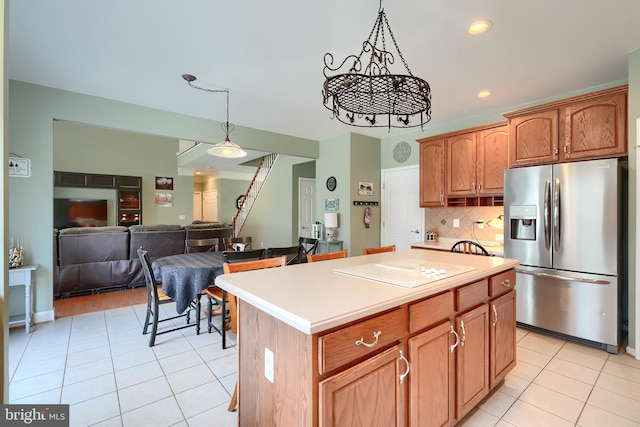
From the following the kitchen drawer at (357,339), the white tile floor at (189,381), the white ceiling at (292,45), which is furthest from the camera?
the white ceiling at (292,45)

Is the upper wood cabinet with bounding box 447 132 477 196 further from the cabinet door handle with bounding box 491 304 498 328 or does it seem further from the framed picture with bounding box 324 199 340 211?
the cabinet door handle with bounding box 491 304 498 328

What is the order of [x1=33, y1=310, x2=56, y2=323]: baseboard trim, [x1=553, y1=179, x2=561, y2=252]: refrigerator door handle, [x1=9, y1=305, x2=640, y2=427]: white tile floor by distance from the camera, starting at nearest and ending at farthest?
[x1=9, y1=305, x2=640, y2=427]: white tile floor
[x1=553, y1=179, x2=561, y2=252]: refrigerator door handle
[x1=33, y1=310, x2=56, y2=323]: baseboard trim

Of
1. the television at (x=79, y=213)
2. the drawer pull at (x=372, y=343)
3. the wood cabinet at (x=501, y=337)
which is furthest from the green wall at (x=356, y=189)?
the television at (x=79, y=213)

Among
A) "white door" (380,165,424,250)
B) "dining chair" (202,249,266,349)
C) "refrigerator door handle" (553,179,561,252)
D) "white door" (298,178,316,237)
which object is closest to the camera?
"dining chair" (202,249,266,349)

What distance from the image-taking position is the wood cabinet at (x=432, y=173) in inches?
167

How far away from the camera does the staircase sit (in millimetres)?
7602

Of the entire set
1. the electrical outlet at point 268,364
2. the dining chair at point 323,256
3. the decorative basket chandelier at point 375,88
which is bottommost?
the electrical outlet at point 268,364

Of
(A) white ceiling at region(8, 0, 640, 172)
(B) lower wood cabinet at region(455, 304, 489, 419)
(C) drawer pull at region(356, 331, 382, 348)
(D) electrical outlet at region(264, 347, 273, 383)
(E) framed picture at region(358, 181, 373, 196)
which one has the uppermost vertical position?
(A) white ceiling at region(8, 0, 640, 172)

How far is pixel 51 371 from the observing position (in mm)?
2348

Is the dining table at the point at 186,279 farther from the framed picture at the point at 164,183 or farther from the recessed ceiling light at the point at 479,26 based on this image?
the framed picture at the point at 164,183

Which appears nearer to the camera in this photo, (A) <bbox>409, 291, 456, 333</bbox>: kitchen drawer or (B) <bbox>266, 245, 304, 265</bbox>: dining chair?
(A) <bbox>409, 291, 456, 333</bbox>: kitchen drawer

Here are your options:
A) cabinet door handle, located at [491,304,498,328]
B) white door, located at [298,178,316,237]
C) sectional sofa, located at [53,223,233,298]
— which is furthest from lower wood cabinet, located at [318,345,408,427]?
white door, located at [298,178,316,237]

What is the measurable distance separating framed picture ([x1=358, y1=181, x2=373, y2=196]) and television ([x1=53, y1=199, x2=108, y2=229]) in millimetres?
6599

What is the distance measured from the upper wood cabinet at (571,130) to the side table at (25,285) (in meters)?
5.49
